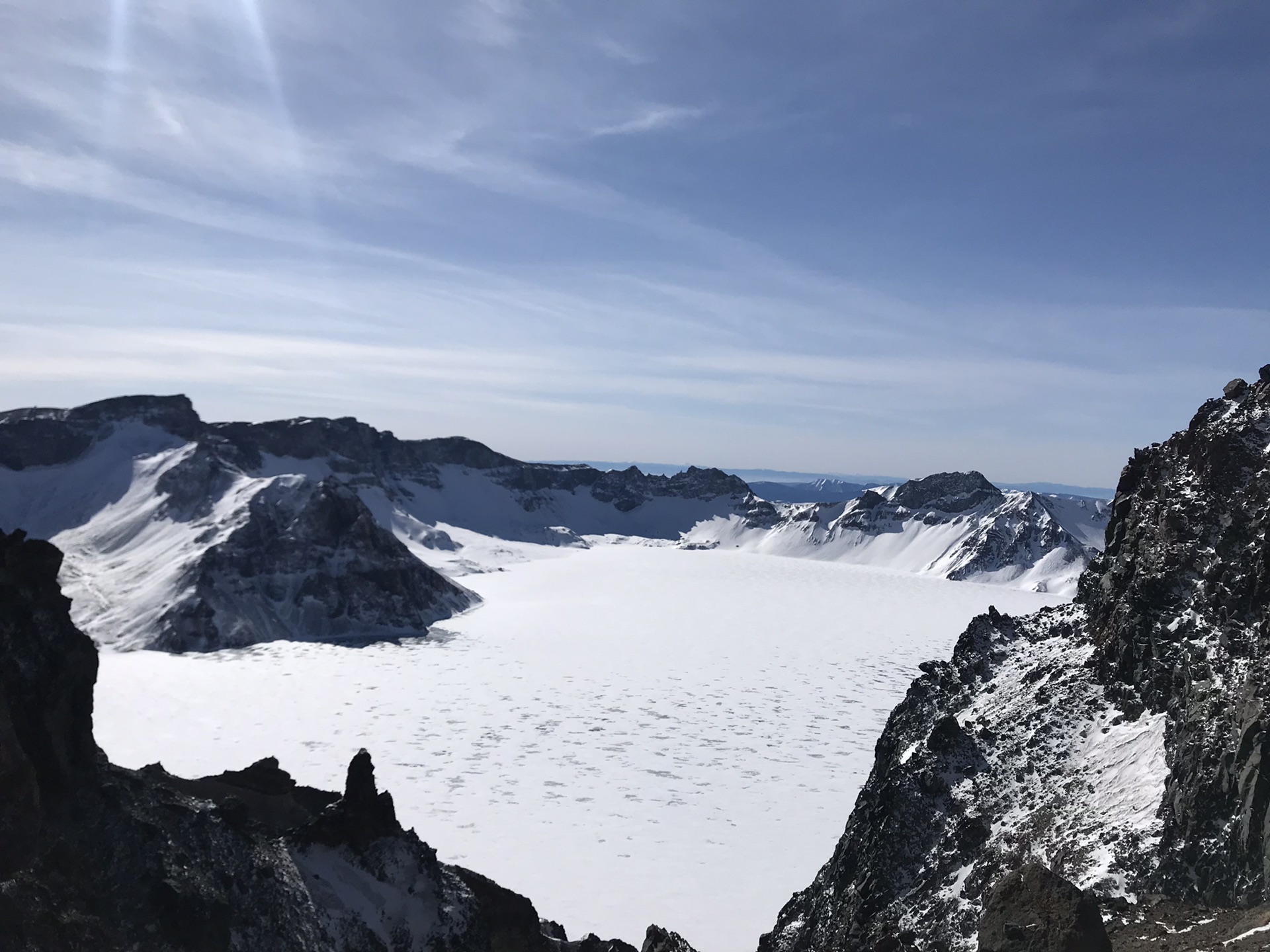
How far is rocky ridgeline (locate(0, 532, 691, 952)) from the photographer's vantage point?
48.6ft

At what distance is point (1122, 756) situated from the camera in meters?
22.1

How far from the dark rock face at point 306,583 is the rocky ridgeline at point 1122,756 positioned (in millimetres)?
69916

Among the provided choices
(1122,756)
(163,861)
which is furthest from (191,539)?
(1122,756)

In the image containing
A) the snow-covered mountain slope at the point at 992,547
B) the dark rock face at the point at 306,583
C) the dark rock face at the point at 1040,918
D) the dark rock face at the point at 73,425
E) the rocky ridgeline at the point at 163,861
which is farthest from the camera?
the snow-covered mountain slope at the point at 992,547

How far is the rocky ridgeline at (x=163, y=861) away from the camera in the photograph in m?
14.8

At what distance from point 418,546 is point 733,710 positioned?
11973 cm

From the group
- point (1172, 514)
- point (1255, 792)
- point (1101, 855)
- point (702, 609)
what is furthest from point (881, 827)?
point (702, 609)

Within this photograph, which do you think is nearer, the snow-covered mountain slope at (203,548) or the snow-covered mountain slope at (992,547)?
the snow-covered mountain slope at (203,548)

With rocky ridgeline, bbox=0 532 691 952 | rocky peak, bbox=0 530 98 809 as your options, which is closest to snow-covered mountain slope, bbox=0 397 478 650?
rocky ridgeline, bbox=0 532 691 952

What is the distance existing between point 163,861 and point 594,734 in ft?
123

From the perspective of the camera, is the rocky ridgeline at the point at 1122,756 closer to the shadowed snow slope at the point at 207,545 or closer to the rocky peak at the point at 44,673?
the rocky peak at the point at 44,673

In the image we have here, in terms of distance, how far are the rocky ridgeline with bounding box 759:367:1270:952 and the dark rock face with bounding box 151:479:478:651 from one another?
6992cm

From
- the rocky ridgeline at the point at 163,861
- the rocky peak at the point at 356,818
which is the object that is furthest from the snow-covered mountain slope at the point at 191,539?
the rocky ridgeline at the point at 163,861

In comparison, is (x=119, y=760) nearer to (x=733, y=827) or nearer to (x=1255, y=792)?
(x=733, y=827)
